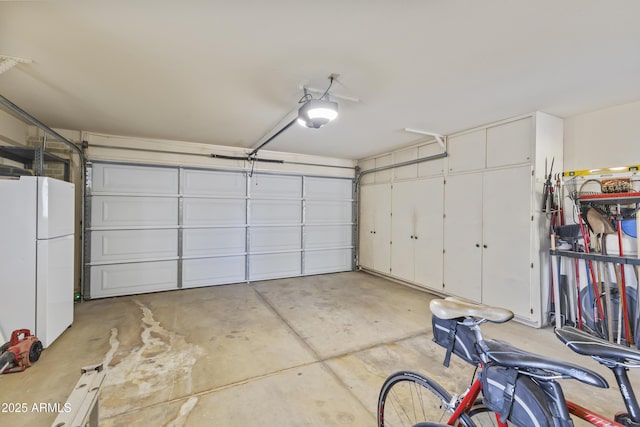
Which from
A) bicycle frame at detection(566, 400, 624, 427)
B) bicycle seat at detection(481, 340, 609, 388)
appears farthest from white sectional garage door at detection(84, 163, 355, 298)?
bicycle frame at detection(566, 400, 624, 427)

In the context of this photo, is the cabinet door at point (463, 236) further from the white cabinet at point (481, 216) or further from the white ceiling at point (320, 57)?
the white ceiling at point (320, 57)

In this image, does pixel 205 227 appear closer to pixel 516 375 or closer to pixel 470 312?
pixel 470 312

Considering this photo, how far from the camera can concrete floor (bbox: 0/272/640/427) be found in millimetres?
1961

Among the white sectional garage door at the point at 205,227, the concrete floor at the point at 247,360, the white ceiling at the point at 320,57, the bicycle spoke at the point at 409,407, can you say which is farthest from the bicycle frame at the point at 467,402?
the white sectional garage door at the point at 205,227

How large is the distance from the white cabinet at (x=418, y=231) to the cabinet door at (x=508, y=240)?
0.81m

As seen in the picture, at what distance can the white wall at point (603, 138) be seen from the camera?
2.99 m

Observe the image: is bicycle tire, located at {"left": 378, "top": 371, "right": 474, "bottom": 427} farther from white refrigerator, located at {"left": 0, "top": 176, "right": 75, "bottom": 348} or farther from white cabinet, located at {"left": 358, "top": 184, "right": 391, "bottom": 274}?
white cabinet, located at {"left": 358, "top": 184, "right": 391, "bottom": 274}

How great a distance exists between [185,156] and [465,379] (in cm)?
509

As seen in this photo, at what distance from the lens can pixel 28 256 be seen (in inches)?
105

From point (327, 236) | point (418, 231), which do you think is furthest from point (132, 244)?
point (418, 231)

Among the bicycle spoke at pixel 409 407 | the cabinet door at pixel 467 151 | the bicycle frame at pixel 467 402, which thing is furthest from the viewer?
the cabinet door at pixel 467 151

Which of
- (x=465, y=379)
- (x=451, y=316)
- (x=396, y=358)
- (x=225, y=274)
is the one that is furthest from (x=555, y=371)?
(x=225, y=274)

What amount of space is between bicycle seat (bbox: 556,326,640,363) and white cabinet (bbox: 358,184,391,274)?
459 centimetres

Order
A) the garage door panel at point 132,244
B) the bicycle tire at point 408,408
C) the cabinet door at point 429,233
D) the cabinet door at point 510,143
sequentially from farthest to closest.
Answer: the cabinet door at point 429,233 < the garage door panel at point 132,244 < the cabinet door at point 510,143 < the bicycle tire at point 408,408
